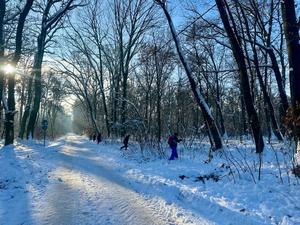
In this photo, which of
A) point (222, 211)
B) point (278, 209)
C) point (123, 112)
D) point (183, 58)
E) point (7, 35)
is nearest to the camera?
point (278, 209)

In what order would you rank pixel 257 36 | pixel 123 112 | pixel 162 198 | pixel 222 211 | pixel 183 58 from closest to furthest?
pixel 222 211 → pixel 162 198 → pixel 183 58 → pixel 257 36 → pixel 123 112

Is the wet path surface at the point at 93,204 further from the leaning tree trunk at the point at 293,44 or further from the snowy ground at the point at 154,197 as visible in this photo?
the leaning tree trunk at the point at 293,44

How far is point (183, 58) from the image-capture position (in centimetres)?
1888

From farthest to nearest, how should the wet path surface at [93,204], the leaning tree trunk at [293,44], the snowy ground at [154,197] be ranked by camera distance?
the leaning tree trunk at [293,44], the wet path surface at [93,204], the snowy ground at [154,197]

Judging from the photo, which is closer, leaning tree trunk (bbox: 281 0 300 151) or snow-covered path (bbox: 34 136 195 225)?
snow-covered path (bbox: 34 136 195 225)

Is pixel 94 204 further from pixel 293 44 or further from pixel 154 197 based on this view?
pixel 293 44

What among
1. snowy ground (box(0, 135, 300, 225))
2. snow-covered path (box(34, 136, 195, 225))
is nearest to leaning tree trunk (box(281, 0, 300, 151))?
snowy ground (box(0, 135, 300, 225))

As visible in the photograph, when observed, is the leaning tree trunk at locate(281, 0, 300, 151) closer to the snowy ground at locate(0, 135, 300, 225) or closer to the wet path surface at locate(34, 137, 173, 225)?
the snowy ground at locate(0, 135, 300, 225)

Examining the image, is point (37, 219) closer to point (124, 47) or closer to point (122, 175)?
point (122, 175)

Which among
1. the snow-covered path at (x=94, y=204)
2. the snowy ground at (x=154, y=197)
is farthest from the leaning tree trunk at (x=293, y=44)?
the snow-covered path at (x=94, y=204)

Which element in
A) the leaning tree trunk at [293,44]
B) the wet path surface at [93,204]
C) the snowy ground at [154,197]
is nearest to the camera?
the snowy ground at [154,197]

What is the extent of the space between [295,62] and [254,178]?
3478mm

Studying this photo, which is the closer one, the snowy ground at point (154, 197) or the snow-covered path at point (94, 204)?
the snowy ground at point (154, 197)

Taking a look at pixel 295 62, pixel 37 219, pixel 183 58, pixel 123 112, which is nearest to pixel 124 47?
pixel 123 112
